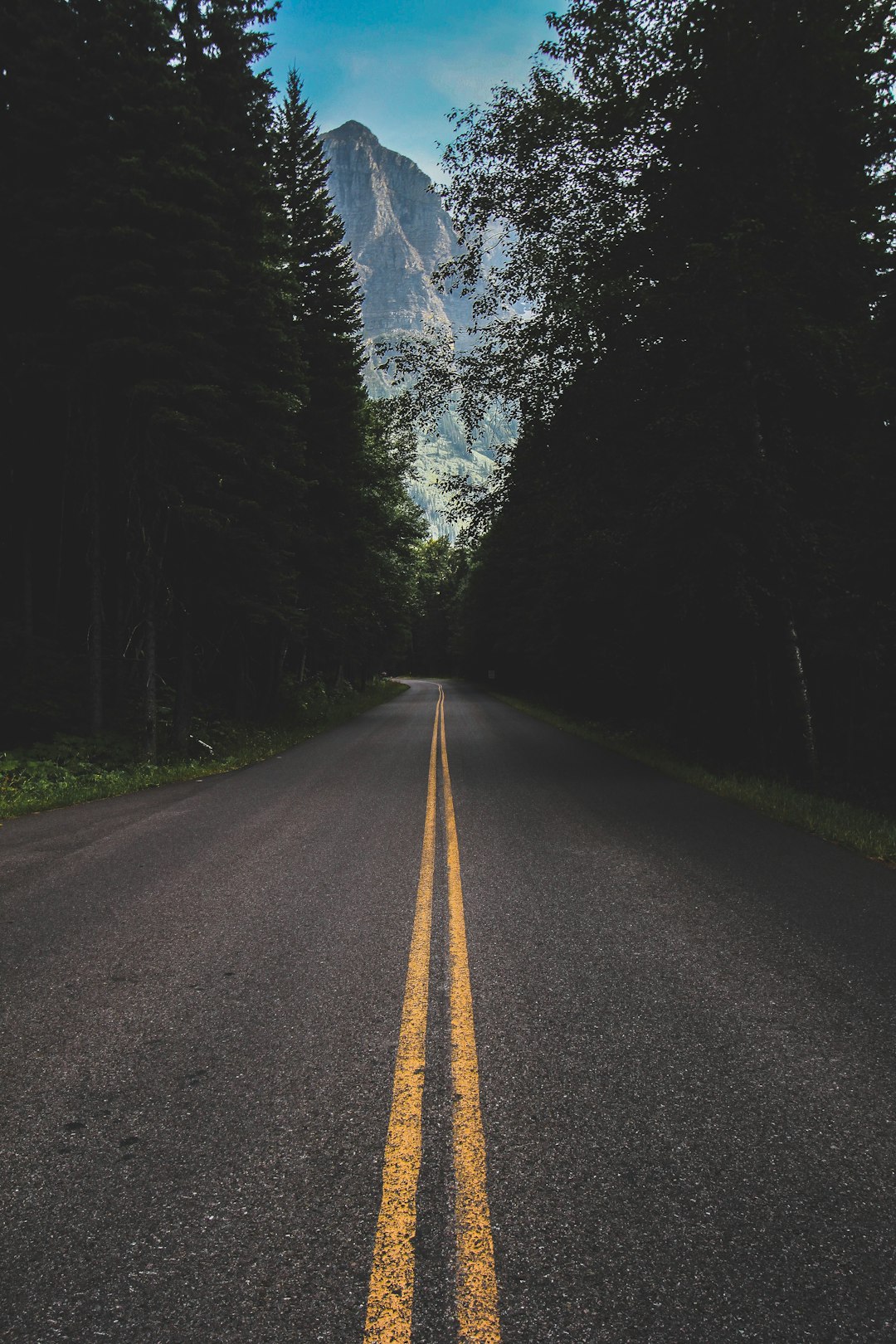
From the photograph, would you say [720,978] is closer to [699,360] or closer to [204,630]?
[699,360]

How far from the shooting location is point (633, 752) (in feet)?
47.8

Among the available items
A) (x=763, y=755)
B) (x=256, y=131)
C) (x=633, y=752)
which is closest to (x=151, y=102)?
(x=256, y=131)

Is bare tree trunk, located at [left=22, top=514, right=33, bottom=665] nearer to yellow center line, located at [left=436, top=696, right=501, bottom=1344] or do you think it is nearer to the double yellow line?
the double yellow line

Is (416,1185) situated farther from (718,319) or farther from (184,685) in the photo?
(184,685)

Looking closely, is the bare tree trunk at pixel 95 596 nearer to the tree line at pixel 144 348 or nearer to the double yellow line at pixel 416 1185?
the tree line at pixel 144 348

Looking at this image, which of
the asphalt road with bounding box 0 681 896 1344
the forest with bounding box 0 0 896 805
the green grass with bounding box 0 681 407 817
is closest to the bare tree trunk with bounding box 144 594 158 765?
the forest with bounding box 0 0 896 805

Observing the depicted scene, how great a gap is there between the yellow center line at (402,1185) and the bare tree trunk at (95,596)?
11.0m

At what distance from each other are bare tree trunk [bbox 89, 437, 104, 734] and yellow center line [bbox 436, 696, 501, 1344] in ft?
36.7

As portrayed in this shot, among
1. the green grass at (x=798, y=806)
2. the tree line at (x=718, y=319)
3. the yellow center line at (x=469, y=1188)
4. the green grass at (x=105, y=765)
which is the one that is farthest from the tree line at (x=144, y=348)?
the yellow center line at (x=469, y=1188)

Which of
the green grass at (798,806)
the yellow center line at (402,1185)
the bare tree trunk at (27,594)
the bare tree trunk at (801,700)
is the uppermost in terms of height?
the bare tree trunk at (27,594)

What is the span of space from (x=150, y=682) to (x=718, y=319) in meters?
11.7

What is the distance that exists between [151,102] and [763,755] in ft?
53.3

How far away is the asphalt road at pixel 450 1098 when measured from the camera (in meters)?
1.90

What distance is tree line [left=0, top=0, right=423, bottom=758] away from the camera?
11.2m
